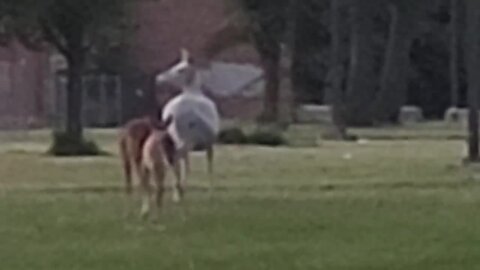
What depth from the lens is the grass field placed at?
16.7 m

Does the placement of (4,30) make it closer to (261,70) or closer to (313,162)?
(313,162)

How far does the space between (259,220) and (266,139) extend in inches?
1190

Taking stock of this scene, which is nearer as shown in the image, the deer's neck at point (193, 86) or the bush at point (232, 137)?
the deer's neck at point (193, 86)

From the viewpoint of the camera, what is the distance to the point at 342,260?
16516 millimetres

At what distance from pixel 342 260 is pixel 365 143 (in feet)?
122

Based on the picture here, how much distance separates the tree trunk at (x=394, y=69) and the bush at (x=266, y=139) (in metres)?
19.7

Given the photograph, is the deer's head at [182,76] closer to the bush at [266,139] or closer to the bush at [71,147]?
the bush at [71,147]

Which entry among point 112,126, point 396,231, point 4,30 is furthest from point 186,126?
point 112,126

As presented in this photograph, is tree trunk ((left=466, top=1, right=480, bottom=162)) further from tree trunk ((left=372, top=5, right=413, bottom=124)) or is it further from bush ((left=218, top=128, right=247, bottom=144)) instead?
tree trunk ((left=372, top=5, right=413, bottom=124))

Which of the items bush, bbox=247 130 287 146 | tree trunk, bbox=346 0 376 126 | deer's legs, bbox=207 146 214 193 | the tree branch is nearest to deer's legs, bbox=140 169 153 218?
A: deer's legs, bbox=207 146 214 193

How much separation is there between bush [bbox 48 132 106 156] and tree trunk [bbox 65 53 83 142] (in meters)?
0.51

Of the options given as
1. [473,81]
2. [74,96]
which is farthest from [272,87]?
[473,81]

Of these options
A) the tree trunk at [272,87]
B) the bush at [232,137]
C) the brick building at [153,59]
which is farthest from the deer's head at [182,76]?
the brick building at [153,59]

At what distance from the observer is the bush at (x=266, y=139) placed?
5141cm
